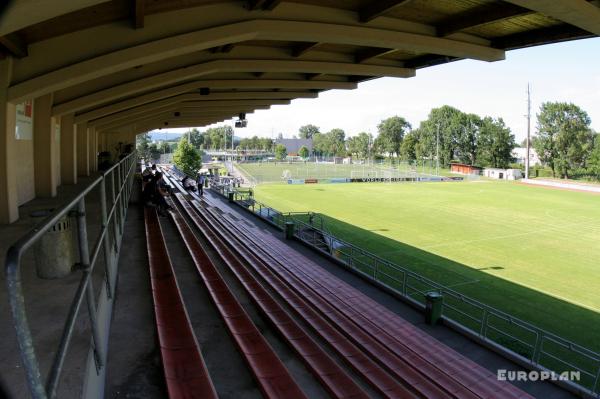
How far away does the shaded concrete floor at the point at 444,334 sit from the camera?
7661mm

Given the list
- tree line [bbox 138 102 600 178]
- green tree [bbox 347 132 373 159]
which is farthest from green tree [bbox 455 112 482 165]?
green tree [bbox 347 132 373 159]

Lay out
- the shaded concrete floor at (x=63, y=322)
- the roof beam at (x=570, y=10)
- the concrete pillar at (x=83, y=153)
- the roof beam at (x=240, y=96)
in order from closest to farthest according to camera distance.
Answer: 1. the shaded concrete floor at (x=63, y=322)
2. the roof beam at (x=570, y=10)
3. the roof beam at (x=240, y=96)
4. the concrete pillar at (x=83, y=153)

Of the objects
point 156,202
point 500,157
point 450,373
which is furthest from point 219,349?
point 500,157

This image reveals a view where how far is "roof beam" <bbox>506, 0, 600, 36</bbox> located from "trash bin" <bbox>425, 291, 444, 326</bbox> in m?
6.21

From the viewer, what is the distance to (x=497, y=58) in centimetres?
930

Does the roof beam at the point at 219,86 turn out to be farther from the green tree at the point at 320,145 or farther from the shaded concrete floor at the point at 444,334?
the green tree at the point at 320,145

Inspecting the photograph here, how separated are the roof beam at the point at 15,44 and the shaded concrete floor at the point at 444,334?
9.41m

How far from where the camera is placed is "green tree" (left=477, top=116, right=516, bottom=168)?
87.7m

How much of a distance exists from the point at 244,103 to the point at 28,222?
13356 mm

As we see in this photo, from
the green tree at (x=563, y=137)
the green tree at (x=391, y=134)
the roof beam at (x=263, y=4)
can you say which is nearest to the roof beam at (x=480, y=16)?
the roof beam at (x=263, y=4)

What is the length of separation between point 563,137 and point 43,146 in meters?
85.5

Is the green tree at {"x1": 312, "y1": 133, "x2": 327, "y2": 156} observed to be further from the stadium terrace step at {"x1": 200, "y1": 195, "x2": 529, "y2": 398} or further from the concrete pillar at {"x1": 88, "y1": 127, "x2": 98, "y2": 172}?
the stadium terrace step at {"x1": 200, "y1": 195, "x2": 529, "y2": 398}

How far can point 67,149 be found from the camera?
1389 cm

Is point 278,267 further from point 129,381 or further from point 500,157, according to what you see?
point 500,157
